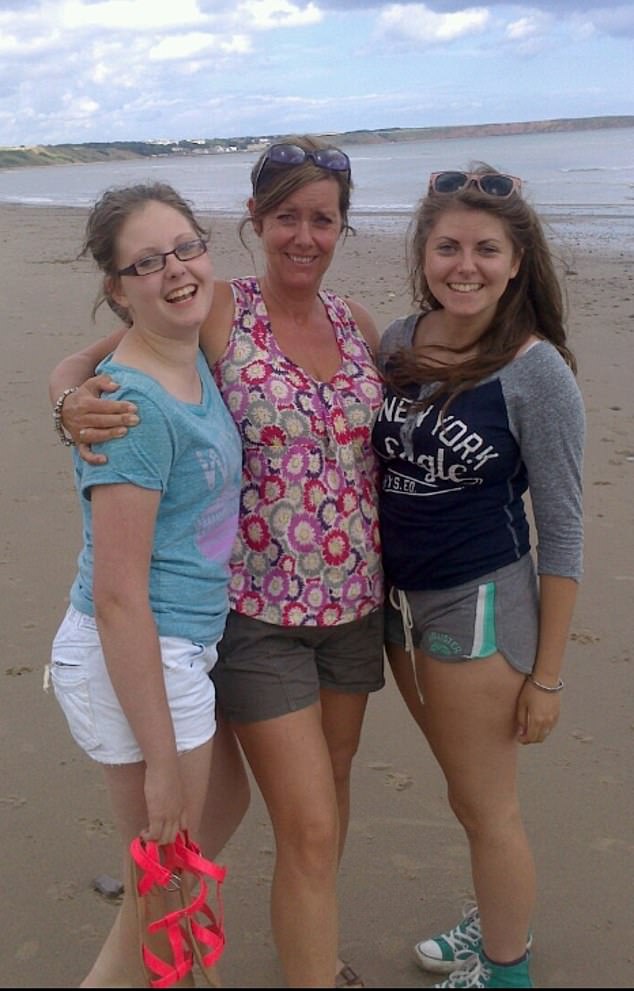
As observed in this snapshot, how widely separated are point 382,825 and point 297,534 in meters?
1.49

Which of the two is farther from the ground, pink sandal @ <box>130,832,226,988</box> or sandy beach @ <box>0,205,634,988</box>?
pink sandal @ <box>130,832,226,988</box>

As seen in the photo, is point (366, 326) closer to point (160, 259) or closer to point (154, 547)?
point (160, 259)

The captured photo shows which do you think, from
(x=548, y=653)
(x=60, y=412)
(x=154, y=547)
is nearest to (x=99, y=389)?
(x=60, y=412)

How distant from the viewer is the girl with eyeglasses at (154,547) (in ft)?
6.96

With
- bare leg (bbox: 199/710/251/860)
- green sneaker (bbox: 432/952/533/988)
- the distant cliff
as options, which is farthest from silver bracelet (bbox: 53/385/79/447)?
the distant cliff

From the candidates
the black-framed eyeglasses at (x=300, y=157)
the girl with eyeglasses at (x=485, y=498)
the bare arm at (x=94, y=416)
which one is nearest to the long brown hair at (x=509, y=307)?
the girl with eyeglasses at (x=485, y=498)

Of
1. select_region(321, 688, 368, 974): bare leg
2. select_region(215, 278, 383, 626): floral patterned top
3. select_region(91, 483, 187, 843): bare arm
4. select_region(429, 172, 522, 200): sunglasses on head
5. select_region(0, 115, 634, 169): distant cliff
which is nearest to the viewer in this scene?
select_region(91, 483, 187, 843): bare arm

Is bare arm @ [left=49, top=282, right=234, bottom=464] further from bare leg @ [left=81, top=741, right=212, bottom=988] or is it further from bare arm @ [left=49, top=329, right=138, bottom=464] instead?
bare leg @ [left=81, top=741, right=212, bottom=988]

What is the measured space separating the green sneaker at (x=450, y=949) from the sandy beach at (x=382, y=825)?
54 mm

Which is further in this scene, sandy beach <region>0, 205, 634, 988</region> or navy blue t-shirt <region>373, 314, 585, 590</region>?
sandy beach <region>0, 205, 634, 988</region>

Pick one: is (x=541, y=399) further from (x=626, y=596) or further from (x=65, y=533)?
(x=65, y=533)

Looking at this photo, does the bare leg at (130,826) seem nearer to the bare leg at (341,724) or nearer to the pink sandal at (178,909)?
the pink sandal at (178,909)

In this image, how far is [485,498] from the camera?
254 centimetres

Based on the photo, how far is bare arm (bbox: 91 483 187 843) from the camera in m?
2.10
